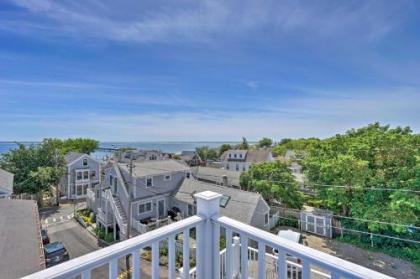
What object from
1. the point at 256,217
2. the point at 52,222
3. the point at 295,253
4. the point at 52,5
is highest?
the point at 52,5

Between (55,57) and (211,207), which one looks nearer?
(211,207)

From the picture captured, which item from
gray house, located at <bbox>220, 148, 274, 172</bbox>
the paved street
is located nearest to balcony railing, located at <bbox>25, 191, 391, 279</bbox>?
the paved street

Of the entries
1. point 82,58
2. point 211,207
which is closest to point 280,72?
point 82,58

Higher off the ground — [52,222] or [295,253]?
[295,253]

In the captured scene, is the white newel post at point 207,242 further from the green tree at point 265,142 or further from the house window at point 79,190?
the green tree at point 265,142

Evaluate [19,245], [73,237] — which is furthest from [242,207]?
[73,237]

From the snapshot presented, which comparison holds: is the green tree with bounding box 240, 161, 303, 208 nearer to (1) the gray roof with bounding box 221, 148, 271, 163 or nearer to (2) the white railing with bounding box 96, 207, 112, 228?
(2) the white railing with bounding box 96, 207, 112, 228

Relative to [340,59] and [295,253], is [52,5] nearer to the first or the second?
[295,253]
